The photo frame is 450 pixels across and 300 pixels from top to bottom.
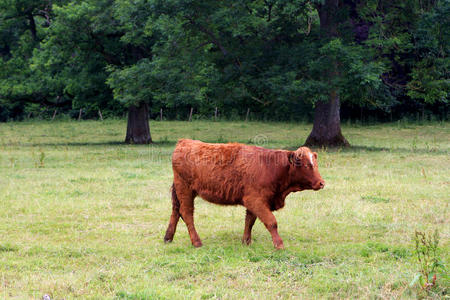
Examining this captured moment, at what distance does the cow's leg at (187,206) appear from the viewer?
749 cm

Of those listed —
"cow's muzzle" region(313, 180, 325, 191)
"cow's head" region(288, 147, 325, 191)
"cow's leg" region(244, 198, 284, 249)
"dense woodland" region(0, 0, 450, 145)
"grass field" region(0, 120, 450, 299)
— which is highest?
"dense woodland" region(0, 0, 450, 145)

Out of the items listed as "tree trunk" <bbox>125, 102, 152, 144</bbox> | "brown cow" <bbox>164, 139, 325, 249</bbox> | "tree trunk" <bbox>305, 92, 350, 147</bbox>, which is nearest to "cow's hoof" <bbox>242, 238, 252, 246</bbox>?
"brown cow" <bbox>164, 139, 325, 249</bbox>

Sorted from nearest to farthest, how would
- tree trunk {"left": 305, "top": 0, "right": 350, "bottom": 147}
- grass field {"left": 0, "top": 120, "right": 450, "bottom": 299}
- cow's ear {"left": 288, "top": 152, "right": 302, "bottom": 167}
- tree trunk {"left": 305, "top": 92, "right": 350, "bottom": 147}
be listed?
grass field {"left": 0, "top": 120, "right": 450, "bottom": 299}, cow's ear {"left": 288, "top": 152, "right": 302, "bottom": 167}, tree trunk {"left": 305, "top": 0, "right": 350, "bottom": 147}, tree trunk {"left": 305, "top": 92, "right": 350, "bottom": 147}

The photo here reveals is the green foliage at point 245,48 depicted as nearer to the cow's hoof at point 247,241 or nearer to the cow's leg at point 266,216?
the cow's hoof at point 247,241

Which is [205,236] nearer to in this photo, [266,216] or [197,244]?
[197,244]

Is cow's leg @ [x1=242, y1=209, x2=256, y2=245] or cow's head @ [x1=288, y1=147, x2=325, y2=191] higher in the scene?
cow's head @ [x1=288, y1=147, x2=325, y2=191]

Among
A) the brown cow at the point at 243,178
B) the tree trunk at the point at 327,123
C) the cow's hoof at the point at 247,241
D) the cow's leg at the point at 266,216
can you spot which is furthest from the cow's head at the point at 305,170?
the tree trunk at the point at 327,123

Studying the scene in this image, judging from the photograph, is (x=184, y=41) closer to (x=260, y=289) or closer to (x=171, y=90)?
(x=171, y=90)

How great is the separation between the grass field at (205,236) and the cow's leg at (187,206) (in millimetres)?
244

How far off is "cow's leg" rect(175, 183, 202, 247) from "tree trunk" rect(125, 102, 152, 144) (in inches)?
692

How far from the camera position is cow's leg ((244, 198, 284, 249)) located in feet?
23.1

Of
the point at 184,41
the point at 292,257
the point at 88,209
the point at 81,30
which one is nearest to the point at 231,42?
the point at 184,41

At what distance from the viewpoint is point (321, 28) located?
2053 centimetres

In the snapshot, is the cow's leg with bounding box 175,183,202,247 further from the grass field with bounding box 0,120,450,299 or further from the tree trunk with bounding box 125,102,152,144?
the tree trunk with bounding box 125,102,152,144
